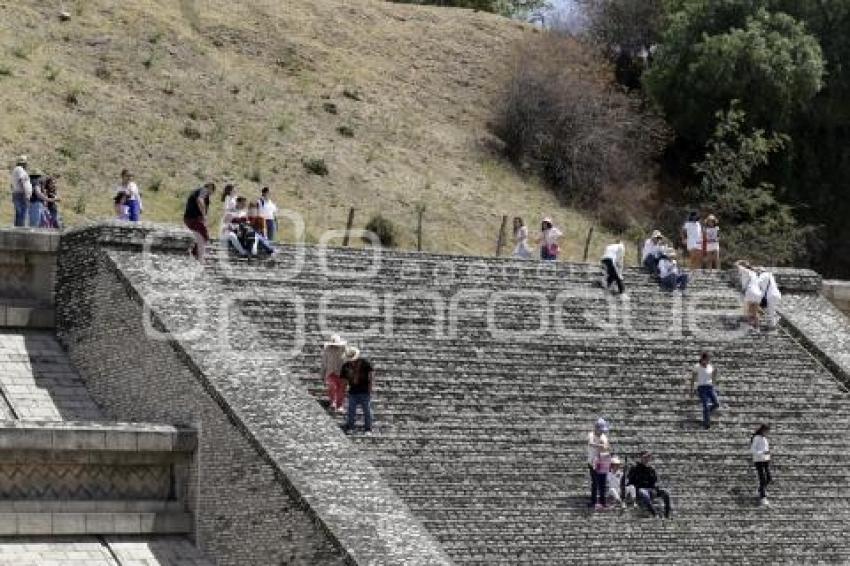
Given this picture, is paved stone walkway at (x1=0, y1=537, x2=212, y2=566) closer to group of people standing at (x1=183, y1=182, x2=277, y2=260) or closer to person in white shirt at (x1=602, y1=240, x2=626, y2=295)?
group of people standing at (x1=183, y1=182, x2=277, y2=260)

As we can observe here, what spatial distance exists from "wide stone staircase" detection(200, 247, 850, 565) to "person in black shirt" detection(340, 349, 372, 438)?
309 mm

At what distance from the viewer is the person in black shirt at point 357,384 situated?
26641mm

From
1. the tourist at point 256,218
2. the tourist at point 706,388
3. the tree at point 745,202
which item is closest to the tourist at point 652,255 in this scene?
the tourist at point 706,388

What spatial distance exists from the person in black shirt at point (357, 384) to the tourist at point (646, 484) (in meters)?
3.49

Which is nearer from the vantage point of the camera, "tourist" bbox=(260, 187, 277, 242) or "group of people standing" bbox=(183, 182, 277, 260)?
"group of people standing" bbox=(183, 182, 277, 260)

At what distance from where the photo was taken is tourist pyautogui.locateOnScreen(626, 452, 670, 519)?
27.4 m

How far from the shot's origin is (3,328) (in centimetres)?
2934

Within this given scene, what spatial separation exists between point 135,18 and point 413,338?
24451mm

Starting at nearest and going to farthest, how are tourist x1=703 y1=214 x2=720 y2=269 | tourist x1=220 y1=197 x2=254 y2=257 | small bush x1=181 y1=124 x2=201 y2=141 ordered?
tourist x1=220 y1=197 x2=254 y2=257
tourist x1=703 y1=214 x2=720 y2=269
small bush x1=181 y1=124 x2=201 y2=141

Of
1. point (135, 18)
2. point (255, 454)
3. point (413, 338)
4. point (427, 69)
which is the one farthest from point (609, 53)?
point (255, 454)

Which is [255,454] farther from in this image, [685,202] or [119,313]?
[685,202]

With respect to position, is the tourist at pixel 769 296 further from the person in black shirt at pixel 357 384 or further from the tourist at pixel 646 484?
the person in black shirt at pixel 357 384

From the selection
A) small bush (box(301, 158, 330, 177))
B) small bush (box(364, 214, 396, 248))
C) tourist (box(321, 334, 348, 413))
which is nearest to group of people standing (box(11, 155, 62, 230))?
tourist (box(321, 334, 348, 413))

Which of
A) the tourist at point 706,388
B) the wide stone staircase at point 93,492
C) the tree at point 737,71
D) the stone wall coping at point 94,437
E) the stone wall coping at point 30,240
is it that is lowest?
the wide stone staircase at point 93,492
